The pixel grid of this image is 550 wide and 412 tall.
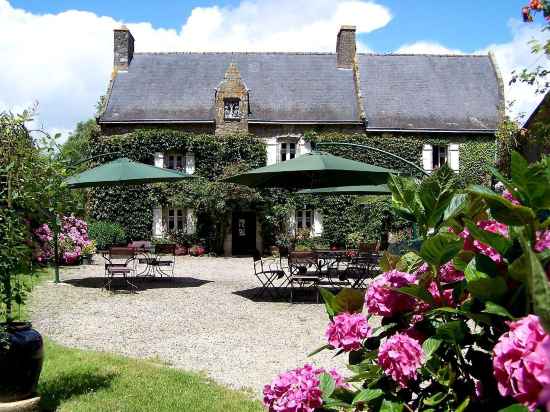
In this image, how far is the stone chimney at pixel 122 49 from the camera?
25297 millimetres

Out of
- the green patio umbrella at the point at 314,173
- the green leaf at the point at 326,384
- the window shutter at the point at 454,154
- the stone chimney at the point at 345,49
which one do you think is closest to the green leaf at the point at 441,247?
the green leaf at the point at 326,384

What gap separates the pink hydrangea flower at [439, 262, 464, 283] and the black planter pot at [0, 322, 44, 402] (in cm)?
365

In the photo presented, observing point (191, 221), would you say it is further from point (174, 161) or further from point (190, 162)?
point (174, 161)

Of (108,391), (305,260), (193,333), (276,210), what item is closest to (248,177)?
(305,260)

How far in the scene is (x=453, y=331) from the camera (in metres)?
1.65

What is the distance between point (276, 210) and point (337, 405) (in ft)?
70.2

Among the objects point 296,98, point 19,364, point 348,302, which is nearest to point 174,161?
point 296,98

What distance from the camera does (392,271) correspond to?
2014 mm

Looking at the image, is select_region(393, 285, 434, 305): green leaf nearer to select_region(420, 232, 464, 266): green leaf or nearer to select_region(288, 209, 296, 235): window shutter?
select_region(420, 232, 464, 266): green leaf

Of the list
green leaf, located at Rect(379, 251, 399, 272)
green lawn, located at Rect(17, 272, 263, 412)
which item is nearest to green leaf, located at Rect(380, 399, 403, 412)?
green leaf, located at Rect(379, 251, 399, 272)

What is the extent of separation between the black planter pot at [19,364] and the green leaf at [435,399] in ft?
12.1

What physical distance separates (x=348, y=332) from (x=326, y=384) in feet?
0.63

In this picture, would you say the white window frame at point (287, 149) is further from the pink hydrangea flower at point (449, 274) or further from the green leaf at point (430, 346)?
the green leaf at point (430, 346)

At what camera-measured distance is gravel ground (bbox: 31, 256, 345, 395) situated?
6.79 meters
